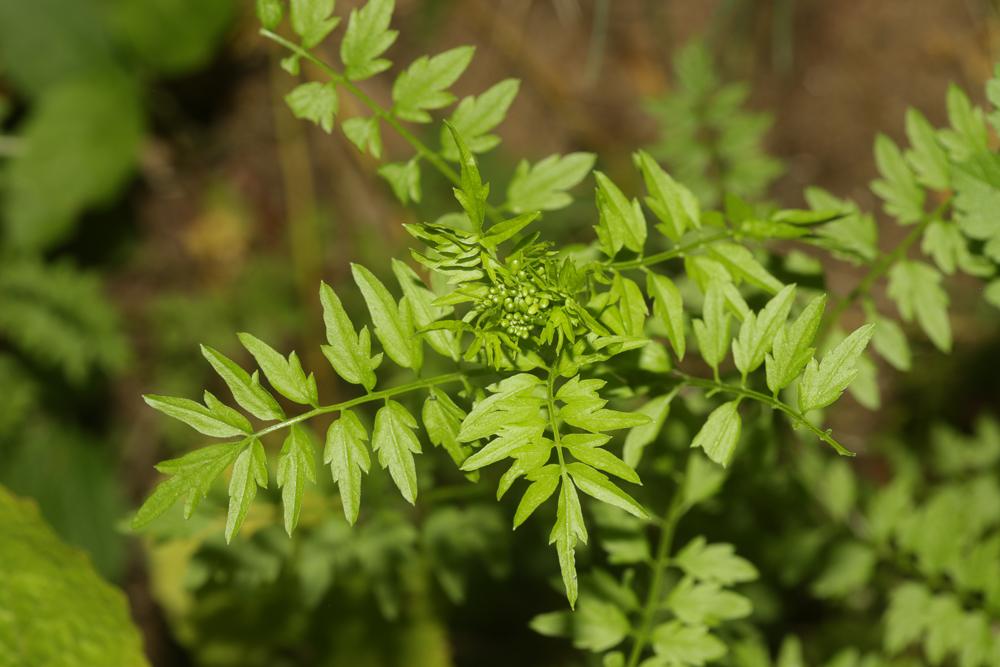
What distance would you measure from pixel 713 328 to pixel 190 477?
3.20ft

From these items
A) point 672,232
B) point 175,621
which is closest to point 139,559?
point 175,621

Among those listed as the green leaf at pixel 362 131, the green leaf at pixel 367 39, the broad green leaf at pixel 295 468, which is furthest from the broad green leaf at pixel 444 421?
the green leaf at pixel 367 39

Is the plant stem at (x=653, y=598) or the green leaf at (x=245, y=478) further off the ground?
the green leaf at (x=245, y=478)

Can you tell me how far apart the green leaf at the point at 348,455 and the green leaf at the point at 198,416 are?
165mm

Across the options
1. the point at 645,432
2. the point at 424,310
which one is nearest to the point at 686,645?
the point at 645,432

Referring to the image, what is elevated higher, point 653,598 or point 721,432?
point 721,432

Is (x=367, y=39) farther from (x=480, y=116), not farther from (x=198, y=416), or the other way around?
(x=198, y=416)

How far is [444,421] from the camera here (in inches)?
67.3

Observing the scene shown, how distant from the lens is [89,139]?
13.4ft

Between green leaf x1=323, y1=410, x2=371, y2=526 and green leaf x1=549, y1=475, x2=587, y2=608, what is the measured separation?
0.34m

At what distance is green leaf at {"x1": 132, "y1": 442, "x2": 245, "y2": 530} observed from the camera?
1.55 meters

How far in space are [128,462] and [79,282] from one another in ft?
2.83

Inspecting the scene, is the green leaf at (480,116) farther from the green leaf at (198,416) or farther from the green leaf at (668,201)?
the green leaf at (198,416)

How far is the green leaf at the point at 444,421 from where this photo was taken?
1.71m
